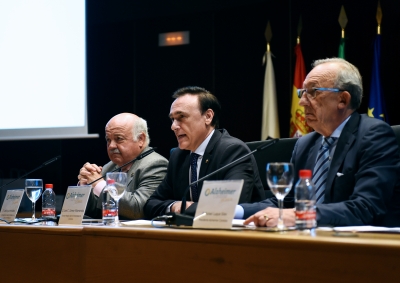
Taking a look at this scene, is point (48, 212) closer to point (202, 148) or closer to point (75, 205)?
point (75, 205)

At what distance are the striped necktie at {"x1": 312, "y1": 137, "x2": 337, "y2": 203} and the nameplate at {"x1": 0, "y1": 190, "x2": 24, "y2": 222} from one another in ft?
4.39

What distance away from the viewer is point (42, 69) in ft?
17.1

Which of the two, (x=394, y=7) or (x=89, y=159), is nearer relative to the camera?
(x=394, y=7)

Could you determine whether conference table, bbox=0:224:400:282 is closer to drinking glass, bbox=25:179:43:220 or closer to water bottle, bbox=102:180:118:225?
water bottle, bbox=102:180:118:225

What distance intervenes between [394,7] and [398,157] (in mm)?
3246

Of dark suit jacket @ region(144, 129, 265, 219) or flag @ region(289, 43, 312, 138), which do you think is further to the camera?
flag @ region(289, 43, 312, 138)

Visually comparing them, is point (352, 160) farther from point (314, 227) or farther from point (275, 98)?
point (275, 98)

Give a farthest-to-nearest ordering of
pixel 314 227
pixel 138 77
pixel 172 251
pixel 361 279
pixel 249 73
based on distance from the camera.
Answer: pixel 138 77
pixel 249 73
pixel 314 227
pixel 172 251
pixel 361 279

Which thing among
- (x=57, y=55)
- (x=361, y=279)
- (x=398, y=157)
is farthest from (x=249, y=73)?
(x=361, y=279)

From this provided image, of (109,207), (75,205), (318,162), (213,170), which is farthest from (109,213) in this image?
(318,162)

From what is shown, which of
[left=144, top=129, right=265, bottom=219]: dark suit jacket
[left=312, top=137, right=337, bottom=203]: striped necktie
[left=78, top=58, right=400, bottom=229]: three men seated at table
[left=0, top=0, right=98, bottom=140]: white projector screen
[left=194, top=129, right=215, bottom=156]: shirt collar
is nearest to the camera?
[left=78, top=58, right=400, bottom=229]: three men seated at table

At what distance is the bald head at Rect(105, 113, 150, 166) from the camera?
12.2ft

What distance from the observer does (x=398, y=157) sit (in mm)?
2373

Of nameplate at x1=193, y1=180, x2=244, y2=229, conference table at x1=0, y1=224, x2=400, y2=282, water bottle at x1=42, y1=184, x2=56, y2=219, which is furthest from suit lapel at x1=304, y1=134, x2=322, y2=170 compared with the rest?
water bottle at x1=42, y1=184, x2=56, y2=219
